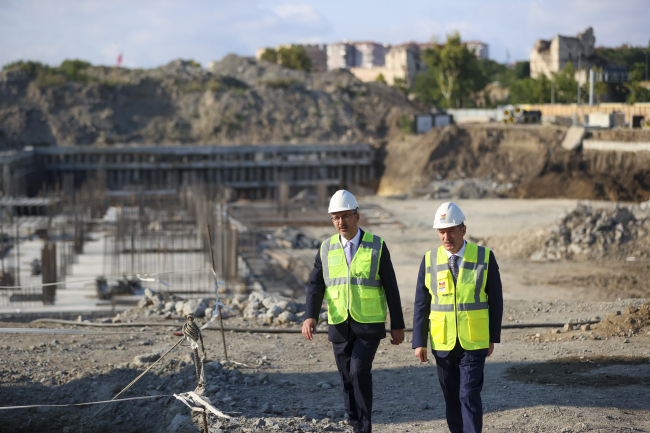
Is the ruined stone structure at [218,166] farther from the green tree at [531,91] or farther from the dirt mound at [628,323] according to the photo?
the dirt mound at [628,323]

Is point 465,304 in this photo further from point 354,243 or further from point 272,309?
point 272,309

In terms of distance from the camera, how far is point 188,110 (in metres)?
46.4

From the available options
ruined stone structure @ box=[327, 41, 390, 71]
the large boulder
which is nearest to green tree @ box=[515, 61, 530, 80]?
ruined stone structure @ box=[327, 41, 390, 71]

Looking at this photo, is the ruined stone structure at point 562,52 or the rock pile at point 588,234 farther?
the ruined stone structure at point 562,52

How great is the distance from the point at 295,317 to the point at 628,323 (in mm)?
4393

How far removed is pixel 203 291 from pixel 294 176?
25963 mm

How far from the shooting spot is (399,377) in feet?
21.7

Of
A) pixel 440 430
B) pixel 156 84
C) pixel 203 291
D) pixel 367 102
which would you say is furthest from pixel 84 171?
pixel 440 430

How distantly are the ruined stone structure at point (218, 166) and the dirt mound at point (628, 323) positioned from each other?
27.5 meters

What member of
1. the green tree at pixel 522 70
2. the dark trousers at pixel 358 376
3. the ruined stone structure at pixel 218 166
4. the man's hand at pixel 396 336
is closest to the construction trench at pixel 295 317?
the dark trousers at pixel 358 376

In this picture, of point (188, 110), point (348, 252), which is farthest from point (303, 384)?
point (188, 110)

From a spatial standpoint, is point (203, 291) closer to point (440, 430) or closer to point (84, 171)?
point (440, 430)

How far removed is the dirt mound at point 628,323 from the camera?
7.61 meters

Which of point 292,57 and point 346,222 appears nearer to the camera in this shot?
point 346,222
